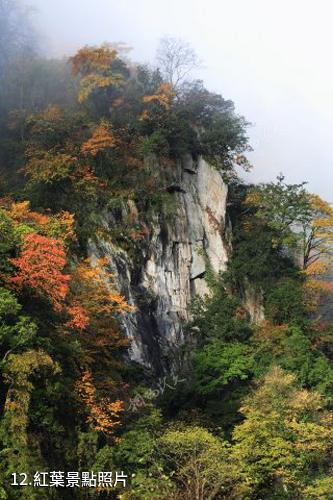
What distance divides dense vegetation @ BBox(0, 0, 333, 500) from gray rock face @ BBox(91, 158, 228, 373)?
34.7 inches

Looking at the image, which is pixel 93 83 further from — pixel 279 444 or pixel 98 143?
pixel 279 444

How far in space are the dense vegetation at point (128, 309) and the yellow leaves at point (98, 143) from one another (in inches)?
6.8

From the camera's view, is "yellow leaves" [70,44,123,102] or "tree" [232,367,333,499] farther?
"yellow leaves" [70,44,123,102]

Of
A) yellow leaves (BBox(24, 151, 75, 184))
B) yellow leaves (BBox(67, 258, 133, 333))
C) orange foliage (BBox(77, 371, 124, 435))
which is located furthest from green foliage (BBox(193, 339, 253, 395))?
yellow leaves (BBox(24, 151, 75, 184))

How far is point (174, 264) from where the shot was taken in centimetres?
3002

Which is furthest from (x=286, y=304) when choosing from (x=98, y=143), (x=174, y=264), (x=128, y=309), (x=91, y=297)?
(x=98, y=143)

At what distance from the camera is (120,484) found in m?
14.4

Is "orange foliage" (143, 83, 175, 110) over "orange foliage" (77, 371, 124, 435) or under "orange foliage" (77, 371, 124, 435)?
over

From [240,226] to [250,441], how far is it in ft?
61.7

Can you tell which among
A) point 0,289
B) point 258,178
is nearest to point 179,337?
point 0,289

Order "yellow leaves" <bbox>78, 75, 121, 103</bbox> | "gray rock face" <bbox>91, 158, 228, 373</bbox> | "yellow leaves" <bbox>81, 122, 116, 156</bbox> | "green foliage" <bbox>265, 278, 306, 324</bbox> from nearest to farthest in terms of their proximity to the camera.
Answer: "gray rock face" <bbox>91, 158, 228, 373</bbox>, "yellow leaves" <bbox>81, 122, 116, 156</bbox>, "green foliage" <bbox>265, 278, 306, 324</bbox>, "yellow leaves" <bbox>78, 75, 121, 103</bbox>

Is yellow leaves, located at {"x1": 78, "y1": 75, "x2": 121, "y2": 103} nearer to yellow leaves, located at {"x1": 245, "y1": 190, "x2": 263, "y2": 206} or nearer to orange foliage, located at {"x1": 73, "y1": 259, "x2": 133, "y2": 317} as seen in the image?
yellow leaves, located at {"x1": 245, "y1": 190, "x2": 263, "y2": 206}

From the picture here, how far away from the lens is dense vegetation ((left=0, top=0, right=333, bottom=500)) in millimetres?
14172

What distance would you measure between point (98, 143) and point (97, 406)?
1560cm
